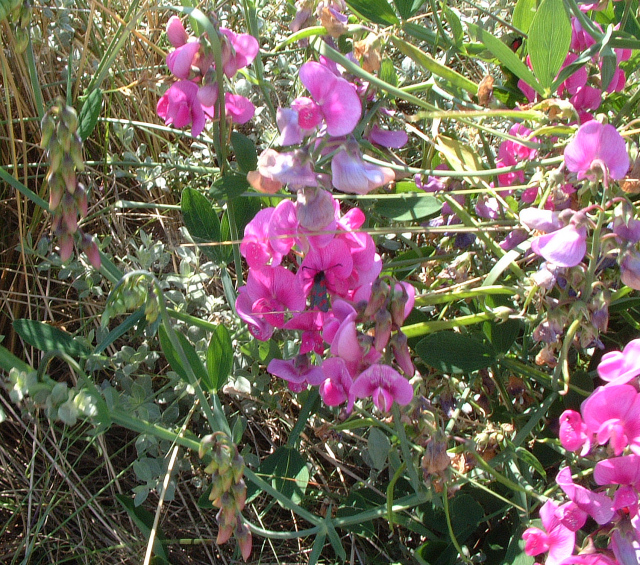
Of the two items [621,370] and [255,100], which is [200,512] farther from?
[255,100]

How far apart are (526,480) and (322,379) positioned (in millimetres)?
406

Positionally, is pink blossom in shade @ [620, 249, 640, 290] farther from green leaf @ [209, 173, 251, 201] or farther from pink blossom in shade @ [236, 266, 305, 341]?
green leaf @ [209, 173, 251, 201]

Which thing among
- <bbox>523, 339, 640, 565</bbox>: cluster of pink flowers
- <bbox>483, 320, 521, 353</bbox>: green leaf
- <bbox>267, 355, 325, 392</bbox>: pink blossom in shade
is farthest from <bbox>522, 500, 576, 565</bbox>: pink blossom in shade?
<bbox>267, 355, 325, 392</bbox>: pink blossom in shade

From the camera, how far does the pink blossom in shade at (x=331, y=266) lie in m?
0.84

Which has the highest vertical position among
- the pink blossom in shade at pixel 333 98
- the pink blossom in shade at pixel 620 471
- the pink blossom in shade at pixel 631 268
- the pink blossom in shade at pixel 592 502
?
the pink blossom in shade at pixel 333 98

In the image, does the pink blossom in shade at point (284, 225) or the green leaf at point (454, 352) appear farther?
the green leaf at point (454, 352)

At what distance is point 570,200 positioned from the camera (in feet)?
3.42

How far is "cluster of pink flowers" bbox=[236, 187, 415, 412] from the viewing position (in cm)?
77

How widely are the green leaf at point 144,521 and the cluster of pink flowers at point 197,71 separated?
683mm

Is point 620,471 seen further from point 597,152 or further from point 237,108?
point 237,108

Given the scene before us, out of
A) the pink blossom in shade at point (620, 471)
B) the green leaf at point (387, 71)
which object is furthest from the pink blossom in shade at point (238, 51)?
the pink blossom in shade at point (620, 471)

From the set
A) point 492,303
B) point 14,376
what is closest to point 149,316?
point 14,376

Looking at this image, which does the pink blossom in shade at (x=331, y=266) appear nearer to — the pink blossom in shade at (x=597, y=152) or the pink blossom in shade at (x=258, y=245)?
the pink blossom in shade at (x=258, y=245)

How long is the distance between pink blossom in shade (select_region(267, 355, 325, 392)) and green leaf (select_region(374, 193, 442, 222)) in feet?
1.03
